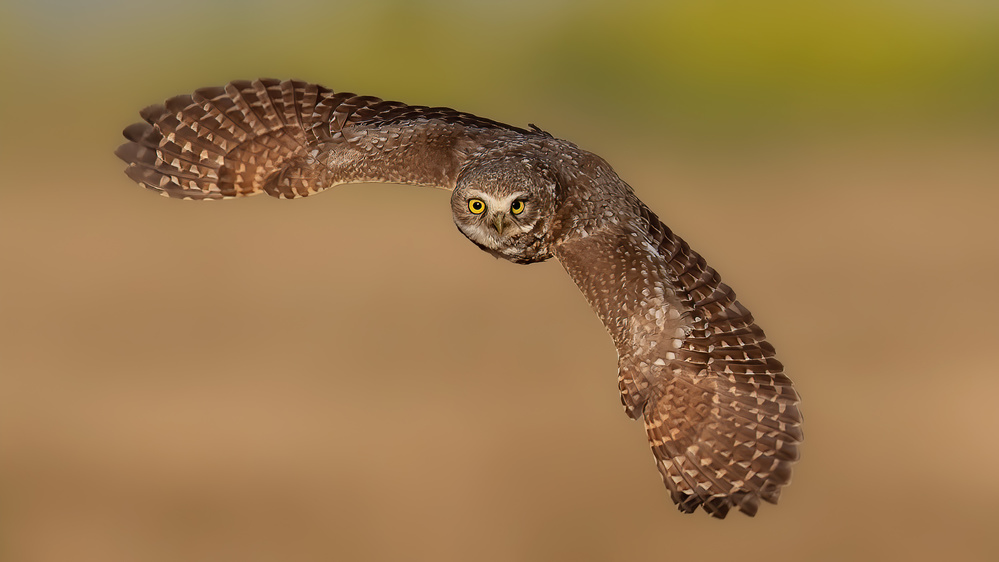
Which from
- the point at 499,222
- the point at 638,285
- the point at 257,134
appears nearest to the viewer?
the point at 638,285

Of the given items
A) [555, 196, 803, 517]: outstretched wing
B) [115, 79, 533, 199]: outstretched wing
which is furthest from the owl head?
[115, 79, 533, 199]: outstretched wing

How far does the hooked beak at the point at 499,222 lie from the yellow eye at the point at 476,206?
3.8 inches

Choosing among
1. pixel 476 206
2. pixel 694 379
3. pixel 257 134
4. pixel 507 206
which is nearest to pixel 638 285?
pixel 694 379

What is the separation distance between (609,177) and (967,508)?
1698 centimetres

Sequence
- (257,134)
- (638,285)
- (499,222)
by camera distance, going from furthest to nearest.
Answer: (257,134), (499,222), (638,285)

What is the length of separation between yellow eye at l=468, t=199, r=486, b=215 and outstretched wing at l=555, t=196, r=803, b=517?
0.56 metres

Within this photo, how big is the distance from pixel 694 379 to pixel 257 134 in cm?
312

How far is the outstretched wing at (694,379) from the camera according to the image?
5.12 meters

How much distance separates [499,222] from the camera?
5266mm

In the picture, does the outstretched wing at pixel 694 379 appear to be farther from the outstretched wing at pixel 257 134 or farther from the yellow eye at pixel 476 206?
the outstretched wing at pixel 257 134

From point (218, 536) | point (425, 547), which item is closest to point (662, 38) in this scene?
point (425, 547)

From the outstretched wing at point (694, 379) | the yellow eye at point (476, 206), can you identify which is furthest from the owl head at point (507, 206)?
the outstretched wing at point (694, 379)

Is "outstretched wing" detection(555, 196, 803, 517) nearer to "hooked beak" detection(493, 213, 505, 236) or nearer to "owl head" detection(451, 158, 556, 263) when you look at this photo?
"owl head" detection(451, 158, 556, 263)

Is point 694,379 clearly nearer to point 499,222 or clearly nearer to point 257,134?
point 499,222
